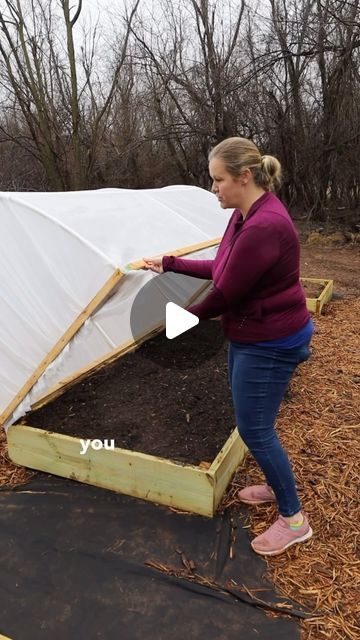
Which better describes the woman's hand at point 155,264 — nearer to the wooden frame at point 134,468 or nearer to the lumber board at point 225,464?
the wooden frame at point 134,468

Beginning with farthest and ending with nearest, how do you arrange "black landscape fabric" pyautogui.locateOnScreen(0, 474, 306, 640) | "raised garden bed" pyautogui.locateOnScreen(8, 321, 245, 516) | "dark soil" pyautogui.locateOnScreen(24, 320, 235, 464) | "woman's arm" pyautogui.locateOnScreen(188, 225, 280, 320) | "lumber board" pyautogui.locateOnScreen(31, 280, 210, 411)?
"lumber board" pyautogui.locateOnScreen(31, 280, 210, 411) < "dark soil" pyautogui.locateOnScreen(24, 320, 235, 464) < "raised garden bed" pyautogui.locateOnScreen(8, 321, 245, 516) < "black landscape fabric" pyautogui.locateOnScreen(0, 474, 306, 640) < "woman's arm" pyautogui.locateOnScreen(188, 225, 280, 320)

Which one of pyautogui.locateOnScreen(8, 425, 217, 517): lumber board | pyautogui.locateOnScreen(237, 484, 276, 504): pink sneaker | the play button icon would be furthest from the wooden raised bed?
the play button icon

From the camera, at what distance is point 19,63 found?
36.6 feet

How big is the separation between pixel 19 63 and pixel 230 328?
1214cm

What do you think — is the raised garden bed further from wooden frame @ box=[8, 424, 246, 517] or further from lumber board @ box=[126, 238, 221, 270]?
lumber board @ box=[126, 238, 221, 270]

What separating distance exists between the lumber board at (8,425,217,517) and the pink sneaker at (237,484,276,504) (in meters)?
0.20

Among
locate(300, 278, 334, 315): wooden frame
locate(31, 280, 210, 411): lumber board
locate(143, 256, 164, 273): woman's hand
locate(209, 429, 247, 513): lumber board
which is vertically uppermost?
locate(143, 256, 164, 273): woman's hand

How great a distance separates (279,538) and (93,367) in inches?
68.4

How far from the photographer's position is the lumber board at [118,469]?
2203 millimetres

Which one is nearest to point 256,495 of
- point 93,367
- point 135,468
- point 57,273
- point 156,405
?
point 135,468

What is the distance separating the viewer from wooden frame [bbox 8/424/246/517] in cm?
220

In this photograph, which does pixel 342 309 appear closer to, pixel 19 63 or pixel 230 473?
pixel 230 473

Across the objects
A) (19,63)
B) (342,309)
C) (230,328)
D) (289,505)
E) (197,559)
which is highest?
(19,63)

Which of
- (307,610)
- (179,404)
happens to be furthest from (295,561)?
(179,404)
